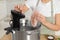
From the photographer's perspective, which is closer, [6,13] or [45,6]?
[45,6]

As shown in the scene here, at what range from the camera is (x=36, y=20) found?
91 centimetres

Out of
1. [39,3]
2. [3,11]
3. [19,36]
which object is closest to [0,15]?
[3,11]

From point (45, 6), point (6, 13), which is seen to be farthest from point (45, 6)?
point (6, 13)

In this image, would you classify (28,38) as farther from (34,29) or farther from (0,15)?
(0,15)

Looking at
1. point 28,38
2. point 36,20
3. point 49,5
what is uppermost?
point 49,5

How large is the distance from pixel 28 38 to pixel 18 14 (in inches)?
6.5

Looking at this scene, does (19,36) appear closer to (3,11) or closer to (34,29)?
(34,29)

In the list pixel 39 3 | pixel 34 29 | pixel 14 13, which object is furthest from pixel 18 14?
pixel 39 3

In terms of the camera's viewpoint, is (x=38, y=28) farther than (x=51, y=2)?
No

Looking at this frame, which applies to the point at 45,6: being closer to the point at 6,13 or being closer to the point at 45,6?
the point at 45,6

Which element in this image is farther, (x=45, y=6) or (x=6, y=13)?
(x=6, y=13)

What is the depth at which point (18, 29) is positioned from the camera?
0.86m

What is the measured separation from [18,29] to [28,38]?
0.09 m

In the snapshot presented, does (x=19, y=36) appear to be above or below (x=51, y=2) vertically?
below
